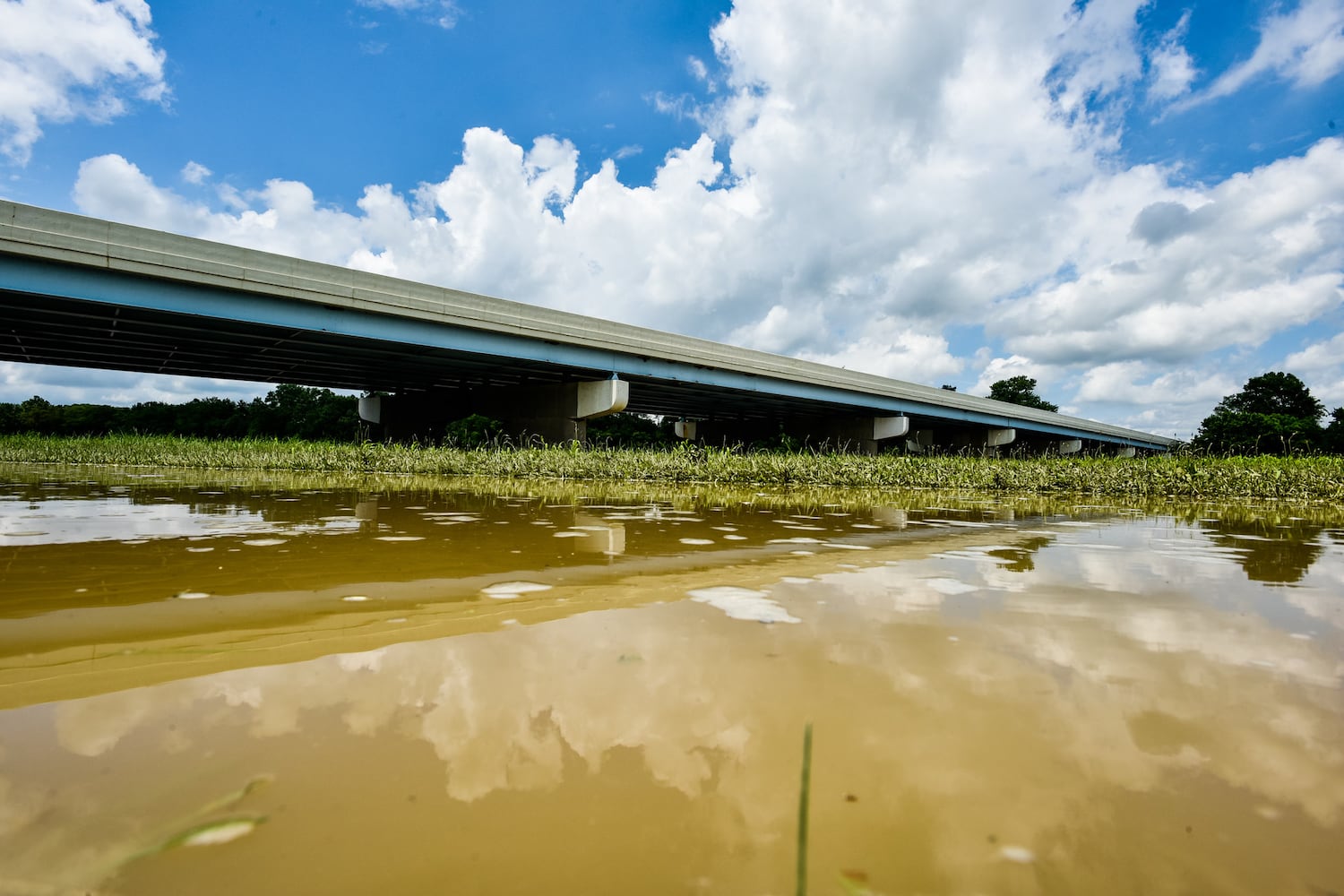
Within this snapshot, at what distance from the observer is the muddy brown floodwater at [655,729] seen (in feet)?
2.77

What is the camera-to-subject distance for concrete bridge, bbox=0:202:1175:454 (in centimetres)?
1188

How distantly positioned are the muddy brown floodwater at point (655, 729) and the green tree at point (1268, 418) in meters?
43.0

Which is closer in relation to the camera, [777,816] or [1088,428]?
[777,816]

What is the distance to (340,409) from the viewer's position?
41.0 meters

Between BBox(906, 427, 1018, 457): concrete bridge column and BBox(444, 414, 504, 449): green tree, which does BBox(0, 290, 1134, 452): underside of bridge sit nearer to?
BBox(444, 414, 504, 449): green tree

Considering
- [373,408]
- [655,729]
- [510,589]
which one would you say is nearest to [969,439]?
[373,408]

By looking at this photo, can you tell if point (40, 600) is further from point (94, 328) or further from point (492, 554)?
point (94, 328)

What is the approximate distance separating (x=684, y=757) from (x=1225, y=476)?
42.1ft

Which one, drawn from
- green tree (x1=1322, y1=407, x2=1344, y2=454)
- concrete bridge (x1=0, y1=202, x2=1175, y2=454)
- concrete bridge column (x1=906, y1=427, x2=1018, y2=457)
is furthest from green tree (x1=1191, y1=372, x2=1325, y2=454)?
concrete bridge (x1=0, y1=202, x2=1175, y2=454)

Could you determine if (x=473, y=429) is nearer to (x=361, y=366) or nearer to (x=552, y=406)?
(x=552, y=406)

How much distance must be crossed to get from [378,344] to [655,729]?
17320 millimetres

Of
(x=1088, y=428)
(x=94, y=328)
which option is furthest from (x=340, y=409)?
(x=1088, y=428)

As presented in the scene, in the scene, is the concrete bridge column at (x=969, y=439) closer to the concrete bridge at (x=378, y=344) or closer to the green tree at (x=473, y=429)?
the concrete bridge at (x=378, y=344)

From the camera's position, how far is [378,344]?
54.0ft
